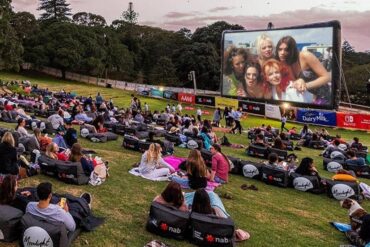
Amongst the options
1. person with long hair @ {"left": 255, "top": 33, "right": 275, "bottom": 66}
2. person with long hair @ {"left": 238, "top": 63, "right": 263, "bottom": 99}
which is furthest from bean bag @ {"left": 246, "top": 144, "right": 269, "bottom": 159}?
person with long hair @ {"left": 255, "top": 33, "right": 275, "bottom": 66}

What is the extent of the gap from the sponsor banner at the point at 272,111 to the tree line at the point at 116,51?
36.9 meters

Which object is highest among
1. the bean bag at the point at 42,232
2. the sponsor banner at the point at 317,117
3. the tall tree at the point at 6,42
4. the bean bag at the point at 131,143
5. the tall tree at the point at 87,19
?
the tall tree at the point at 87,19

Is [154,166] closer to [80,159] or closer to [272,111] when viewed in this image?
[80,159]

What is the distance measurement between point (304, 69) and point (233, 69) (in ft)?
35.3

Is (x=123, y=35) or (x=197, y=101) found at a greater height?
(x=123, y=35)

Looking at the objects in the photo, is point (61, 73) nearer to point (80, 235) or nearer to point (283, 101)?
point (283, 101)

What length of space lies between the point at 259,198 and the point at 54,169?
19.8 feet

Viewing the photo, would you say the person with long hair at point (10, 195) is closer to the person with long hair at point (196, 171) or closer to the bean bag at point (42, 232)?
the bean bag at point (42, 232)

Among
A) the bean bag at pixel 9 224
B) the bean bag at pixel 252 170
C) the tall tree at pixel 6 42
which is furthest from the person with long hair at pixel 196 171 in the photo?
the tall tree at pixel 6 42

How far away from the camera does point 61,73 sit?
268ft

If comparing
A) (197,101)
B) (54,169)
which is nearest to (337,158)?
(54,169)

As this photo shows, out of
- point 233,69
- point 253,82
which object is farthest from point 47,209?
point 233,69

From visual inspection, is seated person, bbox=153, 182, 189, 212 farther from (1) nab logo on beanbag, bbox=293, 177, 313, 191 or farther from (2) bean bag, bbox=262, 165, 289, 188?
(1) nab logo on beanbag, bbox=293, 177, 313, 191

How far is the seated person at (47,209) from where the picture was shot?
715cm
